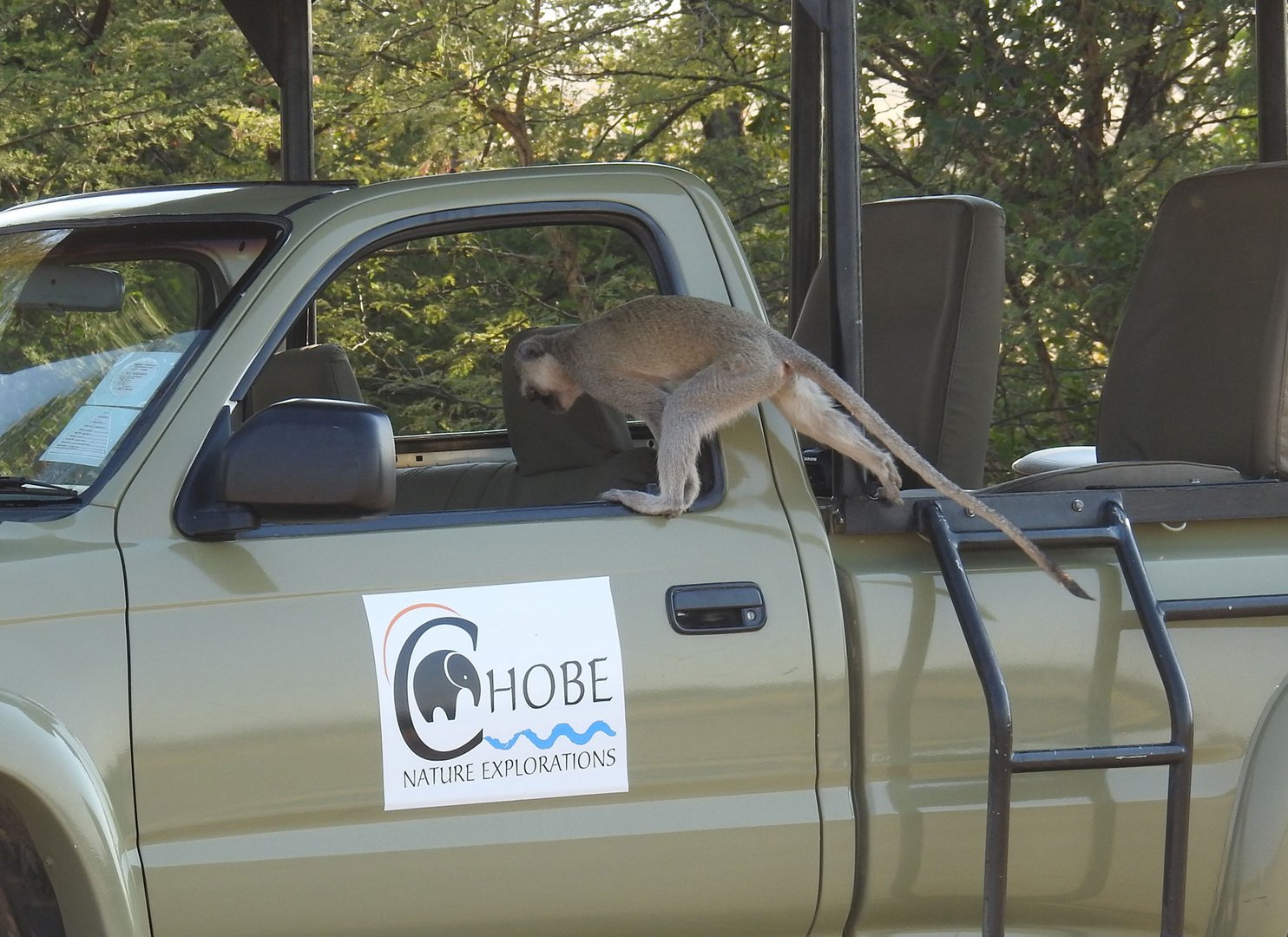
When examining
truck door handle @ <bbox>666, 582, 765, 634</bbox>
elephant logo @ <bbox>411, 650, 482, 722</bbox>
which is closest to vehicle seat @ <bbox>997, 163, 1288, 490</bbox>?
truck door handle @ <bbox>666, 582, 765, 634</bbox>

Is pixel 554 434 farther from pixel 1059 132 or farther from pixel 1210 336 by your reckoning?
pixel 1059 132

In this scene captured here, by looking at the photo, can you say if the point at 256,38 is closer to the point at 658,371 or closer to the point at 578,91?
the point at 658,371

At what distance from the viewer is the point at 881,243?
4.02 meters

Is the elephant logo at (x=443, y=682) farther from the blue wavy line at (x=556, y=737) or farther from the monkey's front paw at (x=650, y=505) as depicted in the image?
the monkey's front paw at (x=650, y=505)

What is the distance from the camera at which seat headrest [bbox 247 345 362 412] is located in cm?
369

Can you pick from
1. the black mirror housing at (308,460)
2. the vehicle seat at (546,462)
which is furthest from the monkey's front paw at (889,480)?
the black mirror housing at (308,460)

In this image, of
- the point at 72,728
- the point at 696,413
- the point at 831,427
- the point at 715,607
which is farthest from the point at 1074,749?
the point at 72,728

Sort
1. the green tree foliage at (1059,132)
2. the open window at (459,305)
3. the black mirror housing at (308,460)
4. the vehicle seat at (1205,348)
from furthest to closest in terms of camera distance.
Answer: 1. the open window at (459,305)
2. the green tree foliage at (1059,132)
3. the vehicle seat at (1205,348)
4. the black mirror housing at (308,460)

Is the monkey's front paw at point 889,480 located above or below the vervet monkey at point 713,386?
below

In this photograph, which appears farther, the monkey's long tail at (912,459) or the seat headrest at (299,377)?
the seat headrest at (299,377)

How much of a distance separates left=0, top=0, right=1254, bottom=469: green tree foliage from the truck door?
5.91m

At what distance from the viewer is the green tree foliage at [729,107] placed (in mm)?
8273

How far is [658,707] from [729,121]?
32.0ft

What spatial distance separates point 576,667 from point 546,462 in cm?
110
